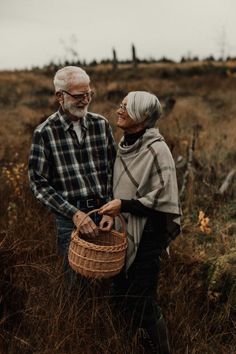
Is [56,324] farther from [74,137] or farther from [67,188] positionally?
[74,137]

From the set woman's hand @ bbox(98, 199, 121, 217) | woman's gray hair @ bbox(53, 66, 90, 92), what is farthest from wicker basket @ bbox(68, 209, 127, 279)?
woman's gray hair @ bbox(53, 66, 90, 92)

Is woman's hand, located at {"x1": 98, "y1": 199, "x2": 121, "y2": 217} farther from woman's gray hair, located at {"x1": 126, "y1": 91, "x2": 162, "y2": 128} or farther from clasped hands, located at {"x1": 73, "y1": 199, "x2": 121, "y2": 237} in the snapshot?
woman's gray hair, located at {"x1": 126, "y1": 91, "x2": 162, "y2": 128}

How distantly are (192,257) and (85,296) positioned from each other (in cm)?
151

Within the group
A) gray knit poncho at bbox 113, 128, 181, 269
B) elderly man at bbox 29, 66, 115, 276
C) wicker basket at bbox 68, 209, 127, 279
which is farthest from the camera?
elderly man at bbox 29, 66, 115, 276

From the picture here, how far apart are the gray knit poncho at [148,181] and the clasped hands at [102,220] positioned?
137 mm

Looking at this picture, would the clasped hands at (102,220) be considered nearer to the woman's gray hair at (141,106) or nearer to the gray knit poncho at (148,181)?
the gray knit poncho at (148,181)

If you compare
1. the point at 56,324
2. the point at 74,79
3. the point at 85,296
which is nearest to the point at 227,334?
the point at 85,296

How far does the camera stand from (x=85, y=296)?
3.35 meters

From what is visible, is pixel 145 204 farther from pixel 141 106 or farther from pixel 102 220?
pixel 141 106

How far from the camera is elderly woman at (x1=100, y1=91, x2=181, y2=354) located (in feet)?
9.98

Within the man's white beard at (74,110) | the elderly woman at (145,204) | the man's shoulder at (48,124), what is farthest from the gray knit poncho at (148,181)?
the man's shoulder at (48,124)

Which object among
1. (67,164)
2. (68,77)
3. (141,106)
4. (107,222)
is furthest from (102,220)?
(68,77)

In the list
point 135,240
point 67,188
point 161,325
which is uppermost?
point 67,188

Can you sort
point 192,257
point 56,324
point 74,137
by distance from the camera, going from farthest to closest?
point 192,257
point 74,137
point 56,324
